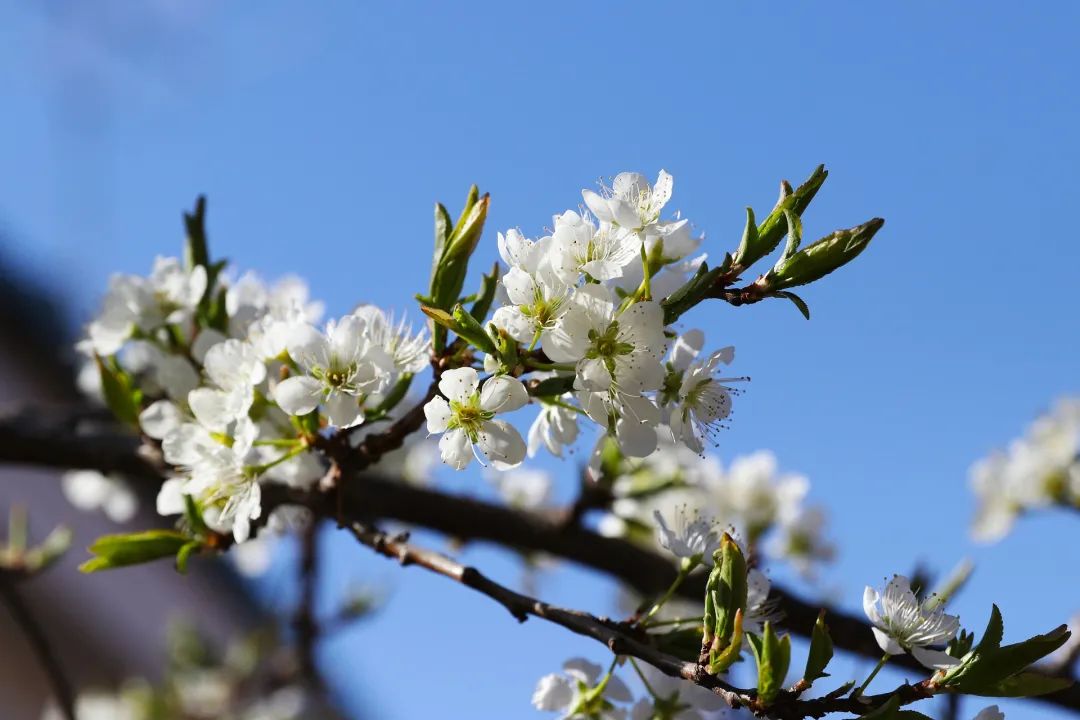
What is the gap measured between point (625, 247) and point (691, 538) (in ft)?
1.23

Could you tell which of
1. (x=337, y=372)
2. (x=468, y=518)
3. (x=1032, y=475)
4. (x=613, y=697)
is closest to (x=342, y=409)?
(x=337, y=372)

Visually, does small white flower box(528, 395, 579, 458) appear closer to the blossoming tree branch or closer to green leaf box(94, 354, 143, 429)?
the blossoming tree branch

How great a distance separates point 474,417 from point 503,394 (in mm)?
52

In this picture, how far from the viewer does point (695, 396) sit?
1.04m

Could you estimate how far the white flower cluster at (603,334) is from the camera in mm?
901

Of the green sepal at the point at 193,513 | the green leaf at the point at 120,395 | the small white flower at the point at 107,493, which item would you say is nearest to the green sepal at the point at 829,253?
the green sepal at the point at 193,513

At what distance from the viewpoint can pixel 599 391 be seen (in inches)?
36.8

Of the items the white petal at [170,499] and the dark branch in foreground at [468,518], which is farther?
the dark branch in foreground at [468,518]

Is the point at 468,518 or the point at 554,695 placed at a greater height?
the point at 468,518

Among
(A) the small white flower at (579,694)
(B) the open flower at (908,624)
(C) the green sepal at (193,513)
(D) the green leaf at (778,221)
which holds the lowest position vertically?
(A) the small white flower at (579,694)

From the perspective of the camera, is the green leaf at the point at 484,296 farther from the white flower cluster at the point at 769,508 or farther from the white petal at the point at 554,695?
the white flower cluster at the point at 769,508

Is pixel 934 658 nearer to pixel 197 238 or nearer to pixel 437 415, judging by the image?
pixel 437 415

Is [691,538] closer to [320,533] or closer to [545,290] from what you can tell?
[545,290]

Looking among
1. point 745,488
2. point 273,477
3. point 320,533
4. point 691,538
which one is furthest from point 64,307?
point 691,538
